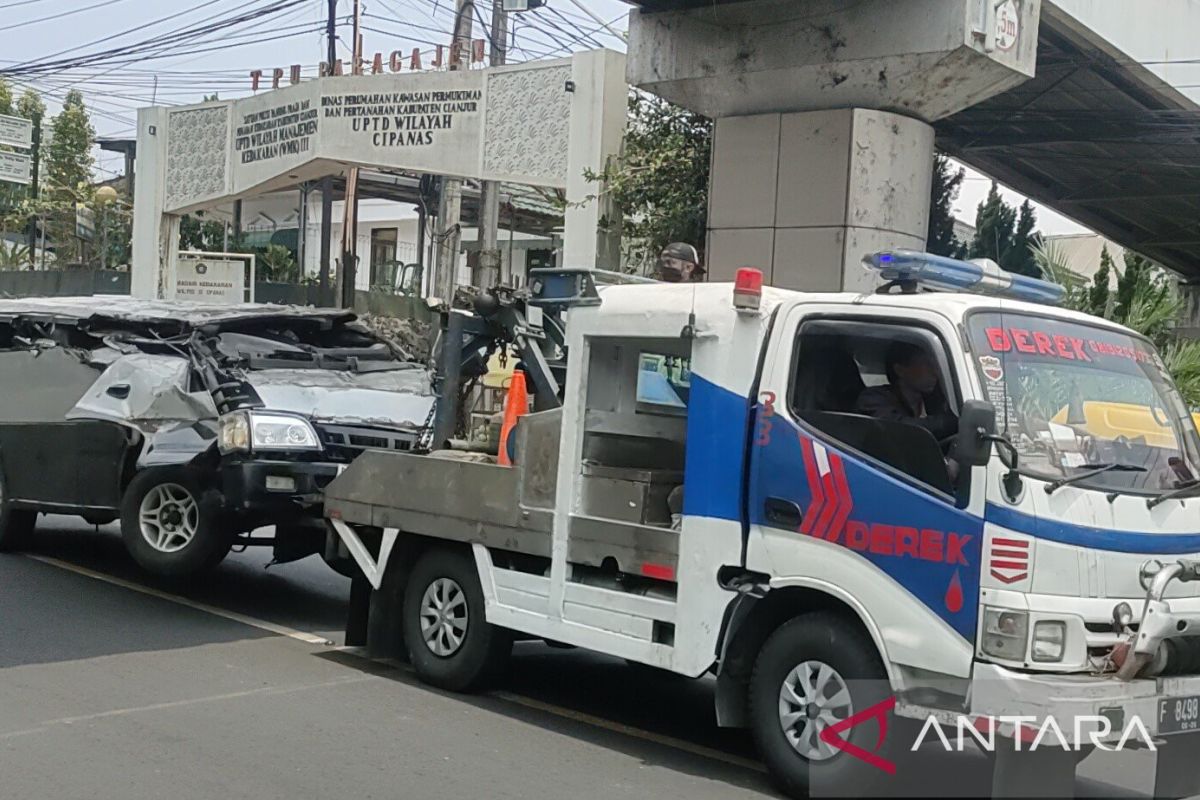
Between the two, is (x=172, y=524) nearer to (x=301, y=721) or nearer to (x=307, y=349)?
(x=307, y=349)

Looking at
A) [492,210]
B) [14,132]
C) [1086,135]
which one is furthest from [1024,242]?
[14,132]

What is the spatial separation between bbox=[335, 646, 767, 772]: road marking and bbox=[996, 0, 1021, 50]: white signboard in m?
6.95

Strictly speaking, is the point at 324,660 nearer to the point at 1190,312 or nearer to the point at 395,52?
the point at 395,52

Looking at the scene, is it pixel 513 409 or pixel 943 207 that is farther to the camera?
pixel 943 207

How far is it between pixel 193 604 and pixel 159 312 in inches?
98.6

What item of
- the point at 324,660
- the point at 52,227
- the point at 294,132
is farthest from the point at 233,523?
the point at 52,227

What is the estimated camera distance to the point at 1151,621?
191 inches

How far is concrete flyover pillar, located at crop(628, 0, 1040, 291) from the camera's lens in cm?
1109

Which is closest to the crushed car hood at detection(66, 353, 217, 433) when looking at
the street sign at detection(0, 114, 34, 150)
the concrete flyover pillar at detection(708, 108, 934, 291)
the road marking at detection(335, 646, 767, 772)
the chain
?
the chain

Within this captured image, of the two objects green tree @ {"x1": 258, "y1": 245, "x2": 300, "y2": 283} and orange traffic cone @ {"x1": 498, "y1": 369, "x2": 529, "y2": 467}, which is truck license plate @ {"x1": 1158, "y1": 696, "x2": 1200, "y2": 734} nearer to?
orange traffic cone @ {"x1": 498, "y1": 369, "x2": 529, "y2": 467}

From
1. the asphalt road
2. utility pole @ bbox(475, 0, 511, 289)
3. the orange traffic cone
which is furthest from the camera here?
utility pole @ bbox(475, 0, 511, 289)

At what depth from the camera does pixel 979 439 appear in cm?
485

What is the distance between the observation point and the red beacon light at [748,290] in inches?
226

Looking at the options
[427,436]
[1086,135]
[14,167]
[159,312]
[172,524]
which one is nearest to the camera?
[427,436]
